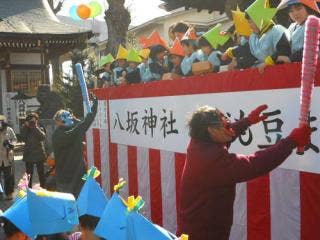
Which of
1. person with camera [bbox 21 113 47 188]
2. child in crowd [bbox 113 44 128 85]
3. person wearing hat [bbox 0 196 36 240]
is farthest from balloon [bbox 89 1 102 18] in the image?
person wearing hat [bbox 0 196 36 240]

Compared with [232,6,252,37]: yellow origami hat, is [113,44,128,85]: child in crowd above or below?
below

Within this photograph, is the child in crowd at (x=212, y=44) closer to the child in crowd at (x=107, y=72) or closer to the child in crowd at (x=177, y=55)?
the child in crowd at (x=177, y=55)

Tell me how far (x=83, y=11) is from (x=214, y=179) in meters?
8.50

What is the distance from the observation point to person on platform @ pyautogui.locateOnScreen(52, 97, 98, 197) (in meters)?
4.75

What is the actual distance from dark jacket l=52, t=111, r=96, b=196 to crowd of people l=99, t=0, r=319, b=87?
3.10 ft

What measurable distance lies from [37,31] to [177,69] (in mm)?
12616

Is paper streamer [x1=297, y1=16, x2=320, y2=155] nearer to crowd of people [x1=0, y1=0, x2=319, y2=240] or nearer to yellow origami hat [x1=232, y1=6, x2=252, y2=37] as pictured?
crowd of people [x1=0, y1=0, x2=319, y2=240]

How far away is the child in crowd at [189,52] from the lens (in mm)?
4406

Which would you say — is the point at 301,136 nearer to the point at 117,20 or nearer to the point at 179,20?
the point at 117,20

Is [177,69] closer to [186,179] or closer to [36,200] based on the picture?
[186,179]

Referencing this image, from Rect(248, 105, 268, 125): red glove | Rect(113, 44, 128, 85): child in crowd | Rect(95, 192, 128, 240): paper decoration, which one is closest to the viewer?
Rect(95, 192, 128, 240): paper decoration

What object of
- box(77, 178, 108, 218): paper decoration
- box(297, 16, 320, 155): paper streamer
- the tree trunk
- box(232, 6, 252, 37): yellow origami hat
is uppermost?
the tree trunk

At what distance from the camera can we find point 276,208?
3.25 meters

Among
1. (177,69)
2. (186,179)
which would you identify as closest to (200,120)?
(186,179)
